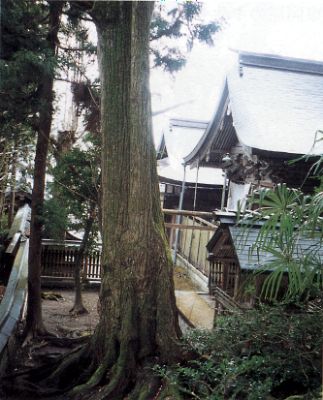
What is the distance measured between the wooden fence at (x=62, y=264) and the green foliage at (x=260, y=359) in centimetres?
865

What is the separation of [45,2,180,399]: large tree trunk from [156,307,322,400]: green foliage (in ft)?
2.32

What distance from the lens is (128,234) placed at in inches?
170

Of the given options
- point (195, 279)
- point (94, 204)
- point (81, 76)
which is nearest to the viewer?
point (81, 76)

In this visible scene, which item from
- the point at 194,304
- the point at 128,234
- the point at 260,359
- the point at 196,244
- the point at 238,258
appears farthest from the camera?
the point at 196,244

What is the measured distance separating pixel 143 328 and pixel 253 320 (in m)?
1.24

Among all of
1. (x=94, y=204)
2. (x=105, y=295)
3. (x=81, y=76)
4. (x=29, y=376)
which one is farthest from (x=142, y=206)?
(x=94, y=204)

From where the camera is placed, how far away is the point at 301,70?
421 inches

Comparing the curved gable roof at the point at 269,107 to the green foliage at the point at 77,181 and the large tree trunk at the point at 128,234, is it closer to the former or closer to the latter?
the green foliage at the point at 77,181

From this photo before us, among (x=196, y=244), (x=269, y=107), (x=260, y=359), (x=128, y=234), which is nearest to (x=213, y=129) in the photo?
(x=269, y=107)

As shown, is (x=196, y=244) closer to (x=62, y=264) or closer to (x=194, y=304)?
(x=194, y=304)

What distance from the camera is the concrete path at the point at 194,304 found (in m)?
6.69

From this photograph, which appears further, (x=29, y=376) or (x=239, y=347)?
(x=29, y=376)

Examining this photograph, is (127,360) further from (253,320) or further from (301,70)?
(301,70)

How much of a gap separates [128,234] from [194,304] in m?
3.90
